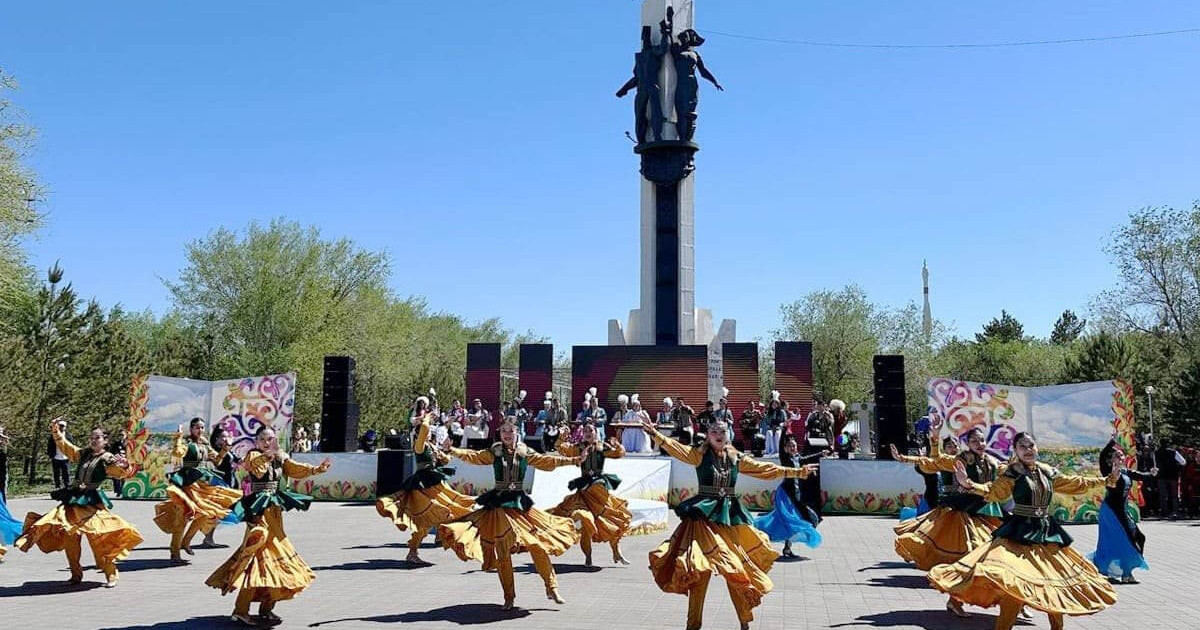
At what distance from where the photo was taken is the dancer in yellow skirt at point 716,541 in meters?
7.41

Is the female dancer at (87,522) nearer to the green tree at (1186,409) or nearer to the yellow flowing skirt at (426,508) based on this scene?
the yellow flowing skirt at (426,508)

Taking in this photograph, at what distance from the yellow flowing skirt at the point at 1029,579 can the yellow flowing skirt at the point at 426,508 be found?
6.98 meters

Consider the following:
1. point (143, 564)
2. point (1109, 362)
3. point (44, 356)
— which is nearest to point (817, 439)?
point (143, 564)

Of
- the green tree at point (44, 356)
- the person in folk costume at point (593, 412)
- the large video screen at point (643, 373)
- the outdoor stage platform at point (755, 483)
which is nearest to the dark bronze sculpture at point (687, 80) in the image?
the large video screen at point (643, 373)

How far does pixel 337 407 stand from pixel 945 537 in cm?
1737

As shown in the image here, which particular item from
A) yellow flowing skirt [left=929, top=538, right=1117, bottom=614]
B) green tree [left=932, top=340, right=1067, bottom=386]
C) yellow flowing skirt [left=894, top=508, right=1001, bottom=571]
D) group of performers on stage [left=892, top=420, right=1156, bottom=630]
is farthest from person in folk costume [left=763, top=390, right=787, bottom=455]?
green tree [left=932, top=340, right=1067, bottom=386]

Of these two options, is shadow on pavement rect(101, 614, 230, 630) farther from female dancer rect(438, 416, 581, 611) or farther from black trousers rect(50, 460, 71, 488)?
black trousers rect(50, 460, 71, 488)

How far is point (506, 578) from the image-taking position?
8.92 meters

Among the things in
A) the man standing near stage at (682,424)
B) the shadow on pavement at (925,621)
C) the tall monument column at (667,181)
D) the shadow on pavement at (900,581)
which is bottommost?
the shadow on pavement at (900,581)

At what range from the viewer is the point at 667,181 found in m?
34.4

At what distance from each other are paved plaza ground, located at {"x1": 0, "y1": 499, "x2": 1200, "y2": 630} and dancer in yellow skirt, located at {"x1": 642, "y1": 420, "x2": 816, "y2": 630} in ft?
3.21

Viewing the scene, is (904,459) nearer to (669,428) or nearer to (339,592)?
(339,592)

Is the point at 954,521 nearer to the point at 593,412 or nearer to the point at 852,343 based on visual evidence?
the point at 593,412

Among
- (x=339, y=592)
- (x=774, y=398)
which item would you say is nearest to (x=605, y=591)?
(x=339, y=592)
